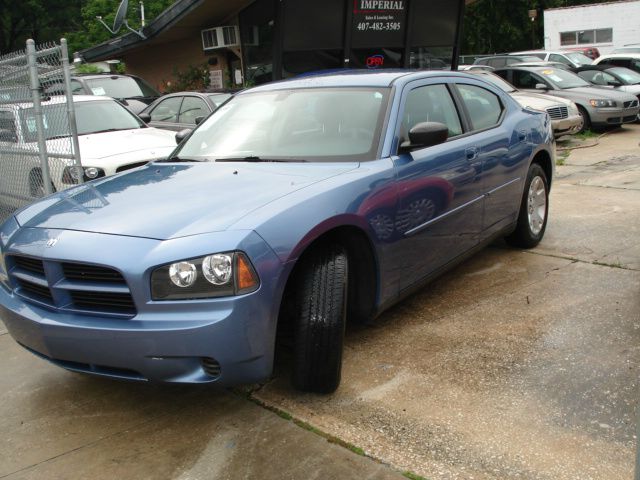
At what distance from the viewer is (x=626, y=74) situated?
16047 millimetres

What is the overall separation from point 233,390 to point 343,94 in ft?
6.57

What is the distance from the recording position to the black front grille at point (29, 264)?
3.25 metres

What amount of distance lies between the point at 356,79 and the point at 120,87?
9.45m

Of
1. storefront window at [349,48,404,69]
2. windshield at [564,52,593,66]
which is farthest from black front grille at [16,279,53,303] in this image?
windshield at [564,52,593,66]

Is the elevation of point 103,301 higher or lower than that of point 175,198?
lower

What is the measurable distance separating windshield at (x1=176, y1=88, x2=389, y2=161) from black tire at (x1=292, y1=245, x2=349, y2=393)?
0.87 metres

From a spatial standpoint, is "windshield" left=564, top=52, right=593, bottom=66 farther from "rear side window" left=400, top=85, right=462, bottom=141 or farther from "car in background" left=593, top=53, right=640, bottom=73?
"rear side window" left=400, top=85, right=462, bottom=141

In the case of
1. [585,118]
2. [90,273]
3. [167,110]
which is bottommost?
[585,118]

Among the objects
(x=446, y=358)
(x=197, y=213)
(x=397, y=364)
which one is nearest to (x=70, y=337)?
(x=197, y=213)

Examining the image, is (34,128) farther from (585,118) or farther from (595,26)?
(595,26)

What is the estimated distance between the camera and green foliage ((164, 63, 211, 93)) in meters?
16.2

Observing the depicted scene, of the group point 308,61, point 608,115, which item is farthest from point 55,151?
point 608,115

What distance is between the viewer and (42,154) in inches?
232

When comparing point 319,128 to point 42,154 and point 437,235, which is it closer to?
point 437,235
